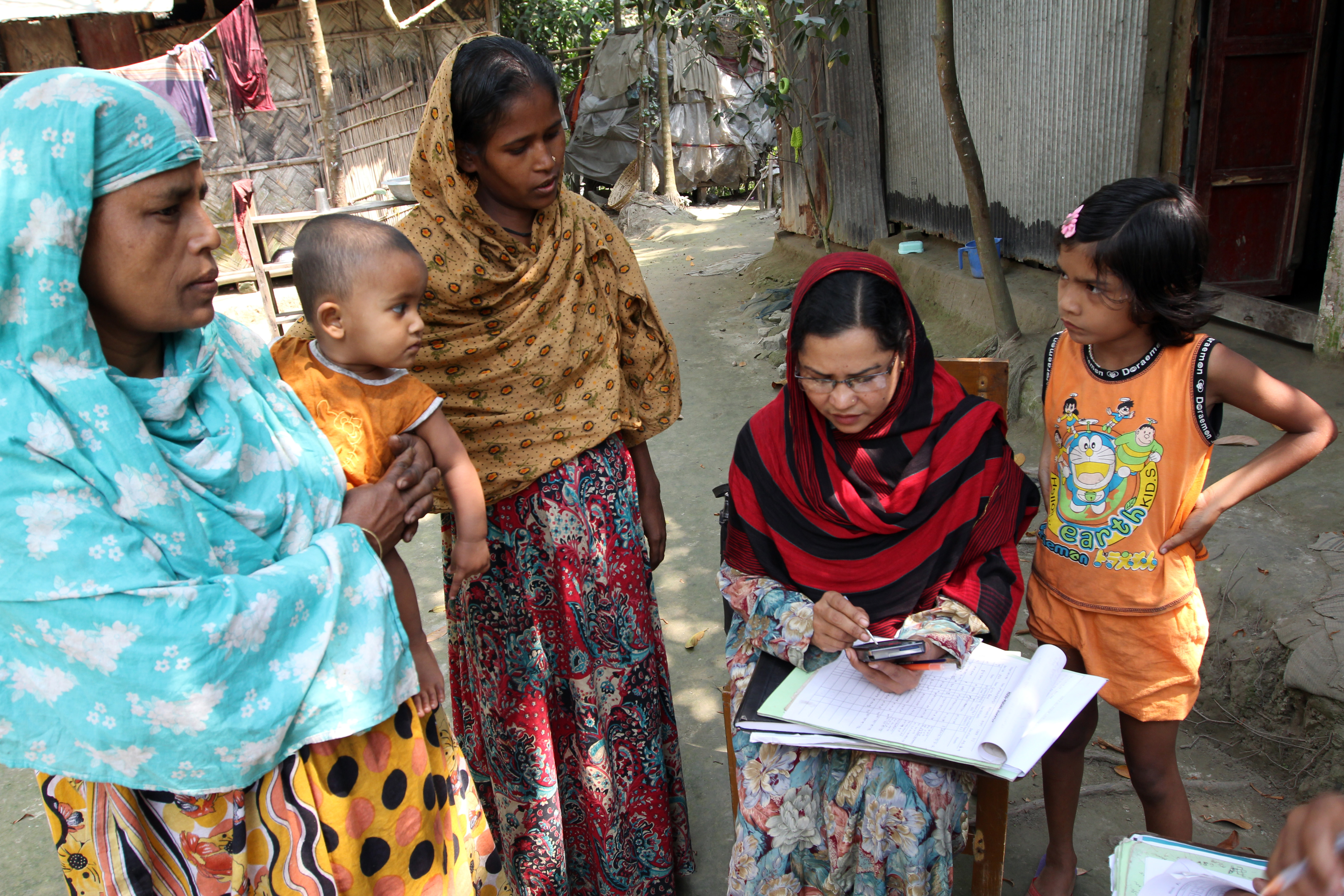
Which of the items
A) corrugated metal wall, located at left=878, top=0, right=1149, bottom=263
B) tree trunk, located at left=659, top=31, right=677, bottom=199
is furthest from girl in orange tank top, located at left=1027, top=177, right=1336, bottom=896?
tree trunk, located at left=659, top=31, right=677, bottom=199

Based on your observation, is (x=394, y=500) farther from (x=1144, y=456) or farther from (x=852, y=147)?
(x=852, y=147)

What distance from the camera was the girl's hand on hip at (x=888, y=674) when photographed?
1.86m

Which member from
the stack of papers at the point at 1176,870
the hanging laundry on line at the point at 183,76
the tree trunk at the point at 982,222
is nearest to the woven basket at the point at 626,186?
the hanging laundry on line at the point at 183,76

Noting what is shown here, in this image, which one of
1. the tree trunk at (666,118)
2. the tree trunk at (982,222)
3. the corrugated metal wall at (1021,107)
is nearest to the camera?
the corrugated metal wall at (1021,107)

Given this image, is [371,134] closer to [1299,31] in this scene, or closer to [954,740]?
[1299,31]

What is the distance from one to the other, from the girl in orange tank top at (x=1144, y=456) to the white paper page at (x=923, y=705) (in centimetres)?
32

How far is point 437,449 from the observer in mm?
1829

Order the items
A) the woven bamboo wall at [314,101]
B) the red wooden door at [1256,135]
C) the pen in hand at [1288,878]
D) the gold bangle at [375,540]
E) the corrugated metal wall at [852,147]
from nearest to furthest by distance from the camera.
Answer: the pen in hand at [1288,878], the gold bangle at [375,540], the red wooden door at [1256,135], the corrugated metal wall at [852,147], the woven bamboo wall at [314,101]

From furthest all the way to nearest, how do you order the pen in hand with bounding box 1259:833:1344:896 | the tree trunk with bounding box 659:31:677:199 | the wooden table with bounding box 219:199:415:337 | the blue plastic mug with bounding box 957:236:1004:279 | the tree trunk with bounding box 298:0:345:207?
the tree trunk with bounding box 659:31:677:199, the wooden table with bounding box 219:199:415:337, the tree trunk with bounding box 298:0:345:207, the blue plastic mug with bounding box 957:236:1004:279, the pen in hand with bounding box 1259:833:1344:896

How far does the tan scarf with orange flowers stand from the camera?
1.96 metres

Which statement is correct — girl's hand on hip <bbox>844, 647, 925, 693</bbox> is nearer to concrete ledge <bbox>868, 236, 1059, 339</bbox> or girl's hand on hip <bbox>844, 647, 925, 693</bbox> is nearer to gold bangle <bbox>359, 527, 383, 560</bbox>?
gold bangle <bbox>359, 527, 383, 560</bbox>

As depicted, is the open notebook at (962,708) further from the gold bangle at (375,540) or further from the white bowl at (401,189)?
the white bowl at (401,189)

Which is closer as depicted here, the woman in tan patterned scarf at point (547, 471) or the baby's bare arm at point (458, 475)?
the baby's bare arm at point (458, 475)

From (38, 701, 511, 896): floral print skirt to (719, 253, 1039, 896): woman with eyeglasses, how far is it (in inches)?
30.4
